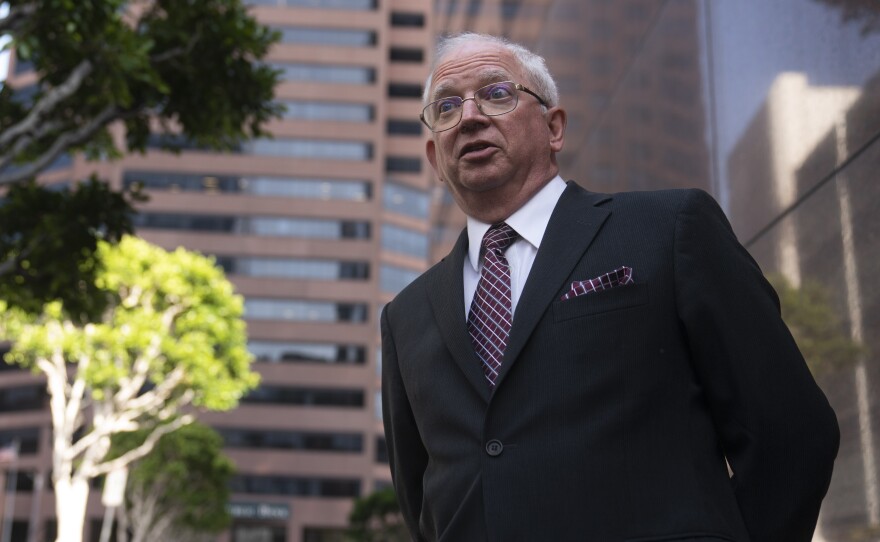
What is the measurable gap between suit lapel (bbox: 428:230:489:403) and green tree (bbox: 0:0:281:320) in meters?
6.85

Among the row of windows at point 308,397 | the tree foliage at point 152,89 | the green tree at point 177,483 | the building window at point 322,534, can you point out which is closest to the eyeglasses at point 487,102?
the tree foliage at point 152,89

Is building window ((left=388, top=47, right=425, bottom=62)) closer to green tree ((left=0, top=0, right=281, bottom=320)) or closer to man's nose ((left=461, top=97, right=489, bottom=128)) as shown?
green tree ((left=0, top=0, right=281, bottom=320))

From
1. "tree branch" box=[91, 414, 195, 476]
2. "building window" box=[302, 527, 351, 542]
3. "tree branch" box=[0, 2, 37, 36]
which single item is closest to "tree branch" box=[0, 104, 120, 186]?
"tree branch" box=[0, 2, 37, 36]

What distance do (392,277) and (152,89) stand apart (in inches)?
2375

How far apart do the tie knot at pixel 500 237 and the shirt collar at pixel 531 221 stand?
15 millimetres

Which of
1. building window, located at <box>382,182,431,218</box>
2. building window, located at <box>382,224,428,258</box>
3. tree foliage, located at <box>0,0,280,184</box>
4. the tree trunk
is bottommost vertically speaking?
the tree trunk

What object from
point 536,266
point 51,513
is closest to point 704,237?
point 536,266

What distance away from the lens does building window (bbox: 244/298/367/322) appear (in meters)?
66.6

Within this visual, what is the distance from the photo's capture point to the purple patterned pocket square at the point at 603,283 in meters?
2.09

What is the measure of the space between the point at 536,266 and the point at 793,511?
0.71m

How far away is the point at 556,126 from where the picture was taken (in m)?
2.59

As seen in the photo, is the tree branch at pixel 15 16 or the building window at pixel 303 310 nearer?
the tree branch at pixel 15 16

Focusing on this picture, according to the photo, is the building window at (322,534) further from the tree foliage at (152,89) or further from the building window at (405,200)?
the tree foliage at (152,89)

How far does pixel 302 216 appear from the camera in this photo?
68.7m
